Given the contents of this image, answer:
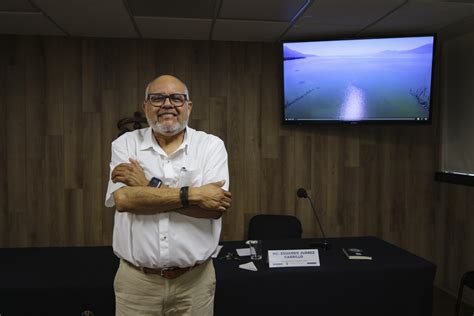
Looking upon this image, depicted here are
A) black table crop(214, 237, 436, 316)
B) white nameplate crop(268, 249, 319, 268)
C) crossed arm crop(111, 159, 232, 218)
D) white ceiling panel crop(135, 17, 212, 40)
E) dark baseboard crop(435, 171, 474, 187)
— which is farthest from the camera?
dark baseboard crop(435, 171, 474, 187)

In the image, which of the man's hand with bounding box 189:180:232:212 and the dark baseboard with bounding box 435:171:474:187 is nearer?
A: the man's hand with bounding box 189:180:232:212

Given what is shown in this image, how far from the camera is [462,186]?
3643 millimetres

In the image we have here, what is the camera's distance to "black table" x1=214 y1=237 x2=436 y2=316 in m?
2.22

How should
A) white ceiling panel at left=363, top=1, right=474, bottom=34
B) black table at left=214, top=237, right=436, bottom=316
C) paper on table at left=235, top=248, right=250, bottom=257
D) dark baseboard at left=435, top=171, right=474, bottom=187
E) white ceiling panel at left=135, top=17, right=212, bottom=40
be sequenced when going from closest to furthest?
black table at left=214, top=237, right=436, bottom=316
paper on table at left=235, top=248, right=250, bottom=257
white ceiling panel at left=363, top=1, right=474, bottom=34
white ceiling panel at left=135, top=17, right=212, bottom=40
dark baseboard at left=435, top=171, right=474, bottom=187

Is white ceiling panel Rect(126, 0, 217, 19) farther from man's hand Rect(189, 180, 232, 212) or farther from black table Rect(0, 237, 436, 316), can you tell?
black table Rect(0, 237, 436, 316)

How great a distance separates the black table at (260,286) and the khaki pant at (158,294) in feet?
1.77

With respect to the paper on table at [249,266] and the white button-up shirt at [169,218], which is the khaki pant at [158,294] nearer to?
the white button-up shirt at [169,218]

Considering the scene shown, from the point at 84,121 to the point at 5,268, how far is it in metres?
1.66

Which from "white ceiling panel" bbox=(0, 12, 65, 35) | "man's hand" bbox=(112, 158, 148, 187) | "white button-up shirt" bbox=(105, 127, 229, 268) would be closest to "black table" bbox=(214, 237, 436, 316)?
"white button-up shirt" bbox=(105, 127, 229, 268)

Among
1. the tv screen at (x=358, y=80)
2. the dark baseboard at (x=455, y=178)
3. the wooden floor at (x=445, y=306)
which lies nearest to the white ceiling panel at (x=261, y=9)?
the tv screen at (x=358, y=80)

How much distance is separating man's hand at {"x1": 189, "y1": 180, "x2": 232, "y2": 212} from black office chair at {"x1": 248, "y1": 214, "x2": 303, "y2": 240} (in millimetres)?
1853

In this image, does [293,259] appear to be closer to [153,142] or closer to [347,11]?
[153,142]

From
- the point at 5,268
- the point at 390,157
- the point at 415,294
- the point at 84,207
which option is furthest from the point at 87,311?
the point at 390,157

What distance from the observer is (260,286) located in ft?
7.36
